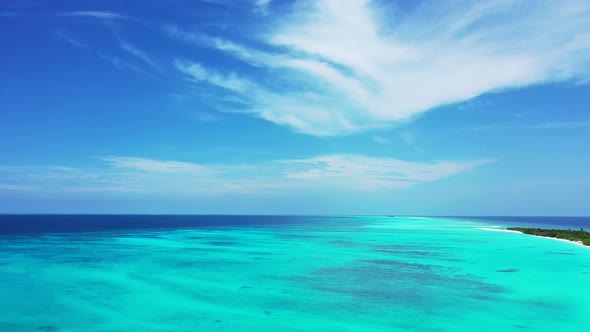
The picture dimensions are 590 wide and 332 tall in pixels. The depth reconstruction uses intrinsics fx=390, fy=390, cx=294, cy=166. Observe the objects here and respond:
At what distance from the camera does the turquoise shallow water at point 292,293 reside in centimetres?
1427

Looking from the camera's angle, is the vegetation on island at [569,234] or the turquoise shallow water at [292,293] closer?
the turquoise shallow water at [292,293]

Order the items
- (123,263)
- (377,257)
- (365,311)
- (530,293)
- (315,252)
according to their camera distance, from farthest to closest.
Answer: (315,252) → (377,257) → (123,263) → (530,293) → (365,311)

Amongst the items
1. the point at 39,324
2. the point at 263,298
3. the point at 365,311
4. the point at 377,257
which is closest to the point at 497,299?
the point at 365,311

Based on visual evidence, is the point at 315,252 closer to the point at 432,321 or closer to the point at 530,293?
the point at 530,293

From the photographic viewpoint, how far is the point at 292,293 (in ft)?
61.2

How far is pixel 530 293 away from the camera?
62.0 feet

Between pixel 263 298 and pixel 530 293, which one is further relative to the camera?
pixel 530 293

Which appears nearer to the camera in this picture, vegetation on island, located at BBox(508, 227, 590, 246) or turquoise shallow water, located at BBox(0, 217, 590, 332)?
turquoise shallow water, located at BBox(0, 217, 590, 332)

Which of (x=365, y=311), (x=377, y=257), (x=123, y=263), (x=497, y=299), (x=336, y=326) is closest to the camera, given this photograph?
(x=336, y=326)

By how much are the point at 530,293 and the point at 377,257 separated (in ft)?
44.7

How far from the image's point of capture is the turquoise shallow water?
14.3 meters

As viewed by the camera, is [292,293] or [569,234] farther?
[569,234]

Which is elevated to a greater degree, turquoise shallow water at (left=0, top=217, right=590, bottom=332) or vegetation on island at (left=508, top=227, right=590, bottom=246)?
vegetation on island at (left=508, top=227, right=590, bottom=246)

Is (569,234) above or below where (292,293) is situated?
above
